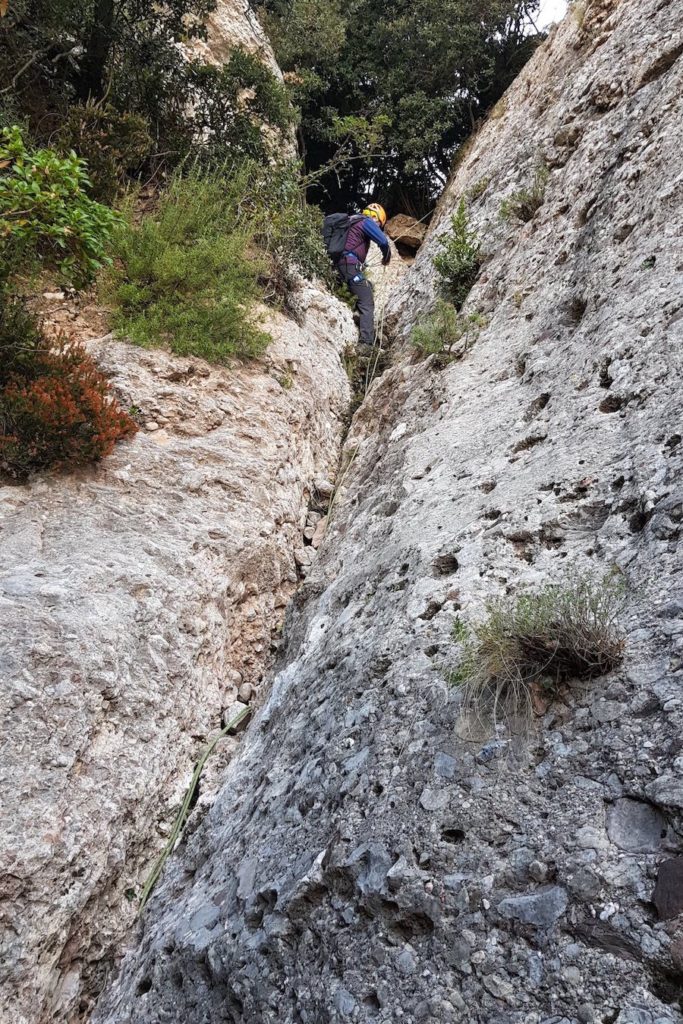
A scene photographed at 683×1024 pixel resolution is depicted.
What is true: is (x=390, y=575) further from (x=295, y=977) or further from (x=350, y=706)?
(x=295, y=977)

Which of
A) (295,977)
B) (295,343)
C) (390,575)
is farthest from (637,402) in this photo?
(295,343)

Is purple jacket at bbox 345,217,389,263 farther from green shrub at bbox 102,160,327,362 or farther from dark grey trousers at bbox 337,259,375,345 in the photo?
green shrub at bbox 102,160,327,362

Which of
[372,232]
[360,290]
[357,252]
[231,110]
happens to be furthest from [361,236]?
[231,110]

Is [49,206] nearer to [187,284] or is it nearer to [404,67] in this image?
[187,284]

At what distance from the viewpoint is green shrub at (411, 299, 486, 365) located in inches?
267

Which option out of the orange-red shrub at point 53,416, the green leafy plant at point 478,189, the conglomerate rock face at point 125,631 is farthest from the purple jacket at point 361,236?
the orange-red shrub at point 53,416

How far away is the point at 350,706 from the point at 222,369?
4212mm

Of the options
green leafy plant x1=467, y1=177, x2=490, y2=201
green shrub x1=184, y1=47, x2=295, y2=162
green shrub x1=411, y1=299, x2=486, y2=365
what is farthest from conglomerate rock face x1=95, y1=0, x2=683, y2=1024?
green shrub x1=184, y1=47, x2=295, y2=162

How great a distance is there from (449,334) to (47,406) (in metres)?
3.95

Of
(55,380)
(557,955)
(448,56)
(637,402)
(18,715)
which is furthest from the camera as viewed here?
(448,56)

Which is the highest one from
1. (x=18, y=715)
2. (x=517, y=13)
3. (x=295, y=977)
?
(x=517, y=13)

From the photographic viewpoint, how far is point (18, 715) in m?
3.73

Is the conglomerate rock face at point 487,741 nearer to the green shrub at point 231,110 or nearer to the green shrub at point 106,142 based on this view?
the green shrub at point 106,142

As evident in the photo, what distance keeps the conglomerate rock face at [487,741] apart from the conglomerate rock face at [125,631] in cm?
36
